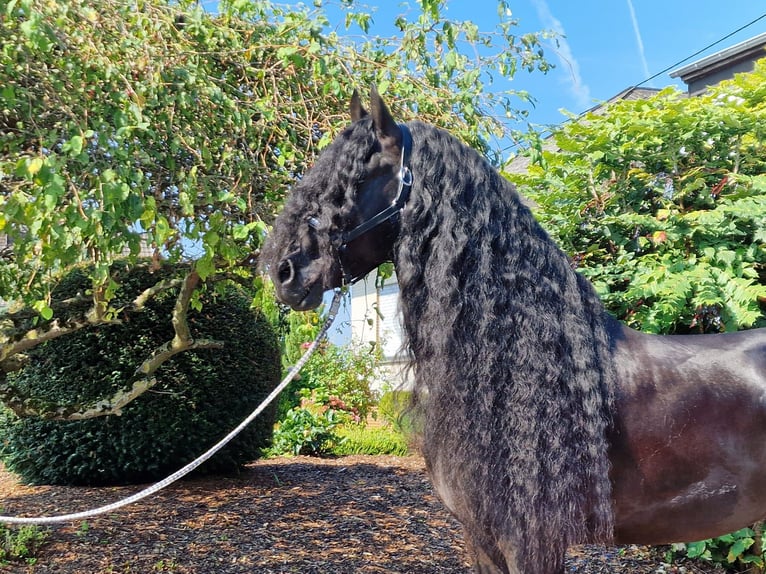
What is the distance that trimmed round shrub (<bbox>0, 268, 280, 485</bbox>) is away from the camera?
517 cm

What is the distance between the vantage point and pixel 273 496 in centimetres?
542

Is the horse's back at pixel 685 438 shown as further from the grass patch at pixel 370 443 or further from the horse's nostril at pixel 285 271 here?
the grass patch at pixel 370 443

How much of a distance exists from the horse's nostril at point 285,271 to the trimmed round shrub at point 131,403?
11.1ft

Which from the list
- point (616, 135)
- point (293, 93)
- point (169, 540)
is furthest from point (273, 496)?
point (616, 135)

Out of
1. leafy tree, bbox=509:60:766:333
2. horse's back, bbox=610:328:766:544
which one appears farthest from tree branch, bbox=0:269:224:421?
horse's back, bbox=610:328:766:544

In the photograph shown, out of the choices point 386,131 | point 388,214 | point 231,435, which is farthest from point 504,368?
point 231,435

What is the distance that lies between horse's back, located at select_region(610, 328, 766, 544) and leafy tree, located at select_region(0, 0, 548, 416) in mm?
1559

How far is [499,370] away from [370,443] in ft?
22.0

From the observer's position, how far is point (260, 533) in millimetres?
4500

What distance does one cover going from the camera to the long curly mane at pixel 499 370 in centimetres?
176

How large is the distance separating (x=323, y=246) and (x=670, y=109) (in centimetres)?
272

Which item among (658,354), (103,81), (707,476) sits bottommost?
(707,476)

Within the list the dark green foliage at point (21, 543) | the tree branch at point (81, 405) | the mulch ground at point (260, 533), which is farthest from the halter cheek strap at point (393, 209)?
the dark green foliage at point (21, 543)

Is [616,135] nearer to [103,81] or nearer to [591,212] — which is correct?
[591,212]
